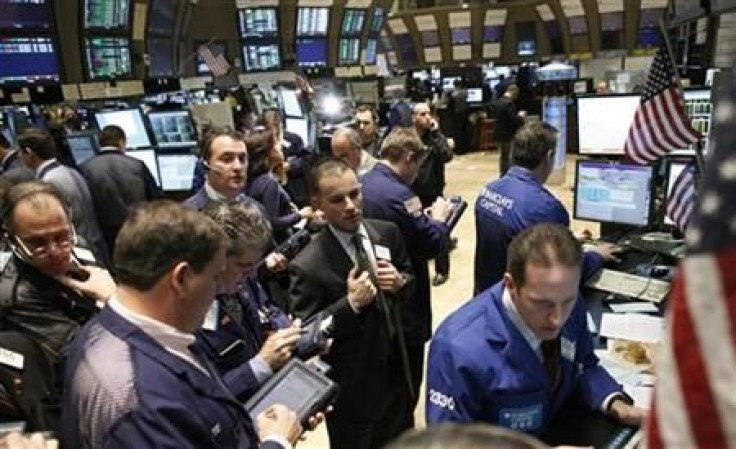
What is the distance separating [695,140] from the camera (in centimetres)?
340

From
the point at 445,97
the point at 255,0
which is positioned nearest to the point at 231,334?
the point at 255,0

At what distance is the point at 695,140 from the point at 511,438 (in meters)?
3.09

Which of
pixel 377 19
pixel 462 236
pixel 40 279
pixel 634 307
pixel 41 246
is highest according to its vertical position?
pixel 377 19

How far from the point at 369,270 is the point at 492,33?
65.4 feet

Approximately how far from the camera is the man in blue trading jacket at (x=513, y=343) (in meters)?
1.73

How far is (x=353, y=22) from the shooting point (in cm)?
1329

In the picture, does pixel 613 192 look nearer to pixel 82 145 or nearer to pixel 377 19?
pixel 82 145

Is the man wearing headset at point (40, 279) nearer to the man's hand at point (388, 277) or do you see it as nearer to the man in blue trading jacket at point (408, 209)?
the man's hand at point (388, 277)

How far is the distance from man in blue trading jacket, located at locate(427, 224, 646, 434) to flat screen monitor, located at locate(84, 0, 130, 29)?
6826 millimetres

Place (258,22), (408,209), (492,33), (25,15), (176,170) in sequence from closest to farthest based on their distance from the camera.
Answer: (408,209) < (176,170) < (25,15) < (258,22) < (492,33)

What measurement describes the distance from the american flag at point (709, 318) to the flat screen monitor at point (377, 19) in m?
14.3

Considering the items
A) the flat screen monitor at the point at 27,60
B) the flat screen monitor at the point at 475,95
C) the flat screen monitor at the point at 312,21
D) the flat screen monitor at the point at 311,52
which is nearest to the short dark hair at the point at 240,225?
the flat screen monitor at the point at 27,60

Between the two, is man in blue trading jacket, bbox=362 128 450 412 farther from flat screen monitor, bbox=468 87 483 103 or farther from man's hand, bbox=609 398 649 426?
flat screen monitor, bbox=468 87 483 103

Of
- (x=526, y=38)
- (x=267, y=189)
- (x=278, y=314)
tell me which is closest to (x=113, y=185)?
(x=267, y=189)
